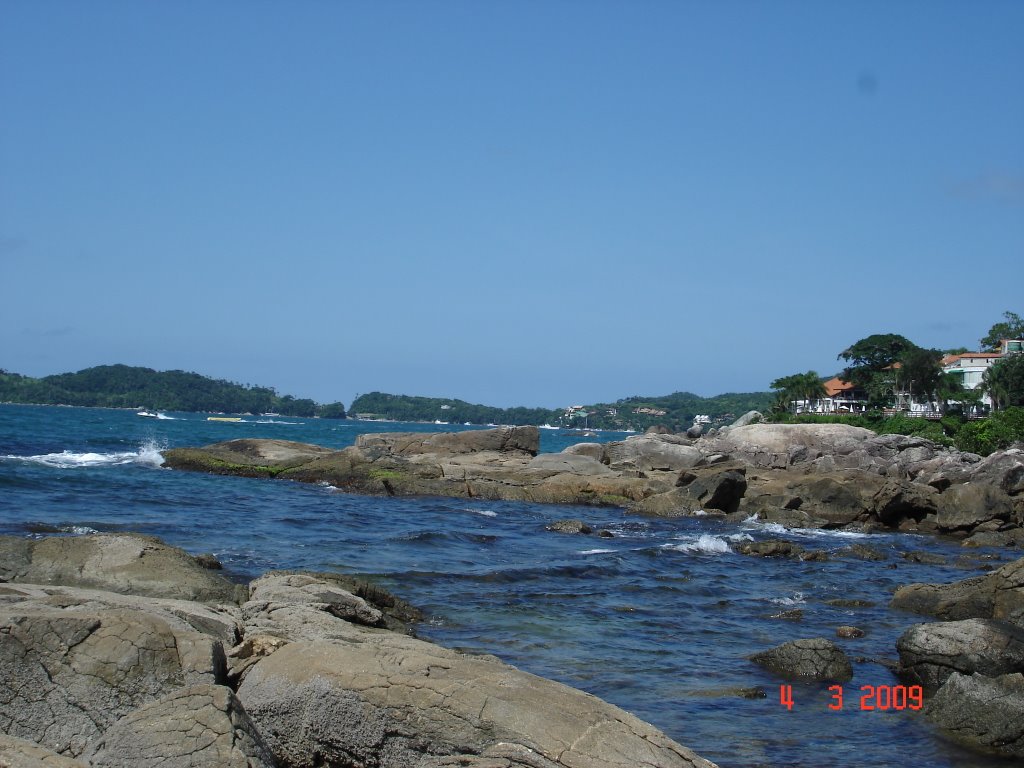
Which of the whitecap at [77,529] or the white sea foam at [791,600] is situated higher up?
the whitecap at [77,529]

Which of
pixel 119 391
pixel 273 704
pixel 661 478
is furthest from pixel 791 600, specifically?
pixel 119 391

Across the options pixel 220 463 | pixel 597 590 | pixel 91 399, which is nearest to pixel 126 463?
pixel 220 463

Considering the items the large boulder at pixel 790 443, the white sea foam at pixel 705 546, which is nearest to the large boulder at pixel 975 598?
the white sea foam at pixel 705 546

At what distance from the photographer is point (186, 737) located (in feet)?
17.7

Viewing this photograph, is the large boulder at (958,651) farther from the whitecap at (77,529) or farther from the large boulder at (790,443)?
the large boulder at (790,443)

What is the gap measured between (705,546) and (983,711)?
14.7m

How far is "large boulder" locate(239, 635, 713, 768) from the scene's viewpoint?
6.28 m

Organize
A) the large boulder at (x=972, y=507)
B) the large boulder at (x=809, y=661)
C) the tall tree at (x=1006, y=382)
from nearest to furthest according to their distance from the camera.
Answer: the large boulder at (x=809, y=661) → the large boulder at (x=972, y=507) → the tall tree at (x=1006, y=382)

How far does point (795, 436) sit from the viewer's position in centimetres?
5584

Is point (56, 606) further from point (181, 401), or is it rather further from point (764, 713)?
point (181, 401)

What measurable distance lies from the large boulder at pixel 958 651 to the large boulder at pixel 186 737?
8.65m

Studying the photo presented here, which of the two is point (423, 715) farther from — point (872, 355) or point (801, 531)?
point (872, 355)

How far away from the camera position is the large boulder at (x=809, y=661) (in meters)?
11.5
